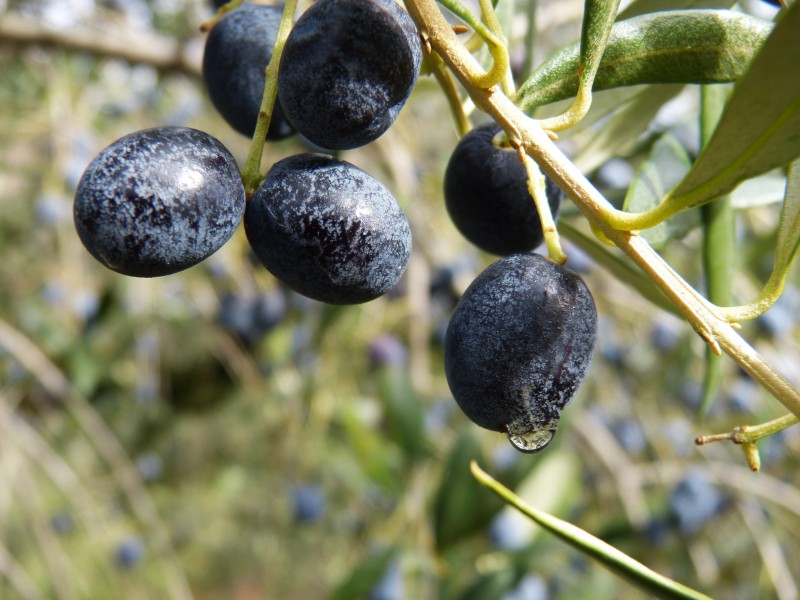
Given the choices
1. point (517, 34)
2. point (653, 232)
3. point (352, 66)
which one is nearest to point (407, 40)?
point (352, 66)

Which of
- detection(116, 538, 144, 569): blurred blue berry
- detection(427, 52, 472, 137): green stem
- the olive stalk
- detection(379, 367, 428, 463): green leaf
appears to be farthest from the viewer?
detection(116, 538, 144, 569): blurred blue berry

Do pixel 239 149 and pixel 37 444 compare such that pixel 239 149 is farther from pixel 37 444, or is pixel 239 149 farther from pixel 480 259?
pixel 37 444

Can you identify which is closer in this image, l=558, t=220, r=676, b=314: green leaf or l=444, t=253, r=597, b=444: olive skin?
l=444, t=253, r=597, b=444: olive skin

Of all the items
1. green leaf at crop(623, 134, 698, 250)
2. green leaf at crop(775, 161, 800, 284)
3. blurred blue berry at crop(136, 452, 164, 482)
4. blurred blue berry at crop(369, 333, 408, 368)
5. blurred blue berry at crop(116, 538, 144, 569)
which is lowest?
blurred blue berry at crop(136, 452, 164, 482)

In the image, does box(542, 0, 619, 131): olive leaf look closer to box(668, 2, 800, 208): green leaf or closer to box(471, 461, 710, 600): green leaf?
box(668, 2, 800, 208): green leaf

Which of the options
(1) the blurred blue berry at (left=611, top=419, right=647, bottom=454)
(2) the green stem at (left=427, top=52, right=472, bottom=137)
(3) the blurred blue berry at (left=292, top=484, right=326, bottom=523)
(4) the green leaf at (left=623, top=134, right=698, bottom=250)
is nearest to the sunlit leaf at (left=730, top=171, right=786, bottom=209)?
(4) the green leaf at (left=623, top=134, right=698, bottom=250)

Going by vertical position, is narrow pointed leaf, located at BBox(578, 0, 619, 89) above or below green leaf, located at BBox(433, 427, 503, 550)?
above

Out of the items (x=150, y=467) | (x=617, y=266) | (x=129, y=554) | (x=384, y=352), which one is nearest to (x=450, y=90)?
(x=617, y=266)

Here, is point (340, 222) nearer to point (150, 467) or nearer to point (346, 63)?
point (346, 63)
